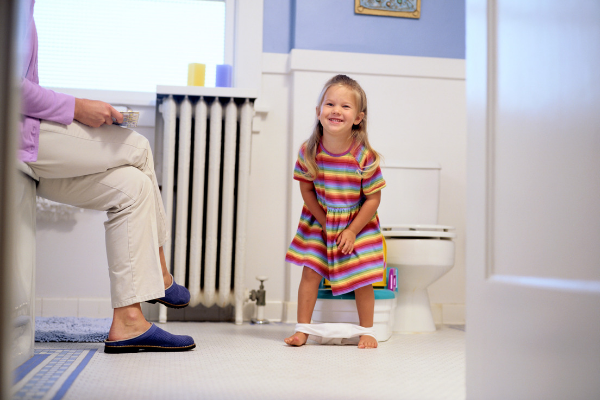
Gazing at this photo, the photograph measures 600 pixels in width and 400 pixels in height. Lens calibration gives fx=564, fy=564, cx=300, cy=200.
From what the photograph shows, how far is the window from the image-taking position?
7.97 feet

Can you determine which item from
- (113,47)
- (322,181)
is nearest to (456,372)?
(322,181)

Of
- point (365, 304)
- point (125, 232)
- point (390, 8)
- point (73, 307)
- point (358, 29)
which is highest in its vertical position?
point (390, 8)

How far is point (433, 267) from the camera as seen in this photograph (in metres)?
2.04

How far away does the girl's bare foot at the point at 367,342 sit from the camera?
165 centimetres

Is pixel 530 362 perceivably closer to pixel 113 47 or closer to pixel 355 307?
pixel 355 307

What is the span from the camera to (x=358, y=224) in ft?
5.74

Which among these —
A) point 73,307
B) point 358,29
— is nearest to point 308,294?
point 73,307

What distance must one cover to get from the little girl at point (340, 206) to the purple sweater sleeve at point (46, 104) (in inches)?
30.5

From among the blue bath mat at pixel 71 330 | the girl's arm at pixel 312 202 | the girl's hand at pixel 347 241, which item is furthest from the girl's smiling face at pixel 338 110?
the blue bath mat at pixel 71 330

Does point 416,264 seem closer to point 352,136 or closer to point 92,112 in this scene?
point 352,136

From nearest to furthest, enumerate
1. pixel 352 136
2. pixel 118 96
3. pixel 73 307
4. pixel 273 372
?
pixel 273 372 < pixel 352 136 < pixel 73 307 < pixel 118 96

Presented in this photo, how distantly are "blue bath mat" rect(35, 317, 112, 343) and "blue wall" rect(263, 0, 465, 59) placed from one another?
1333 mm

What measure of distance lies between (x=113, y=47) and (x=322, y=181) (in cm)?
126

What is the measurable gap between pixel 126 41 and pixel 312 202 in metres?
1.26
